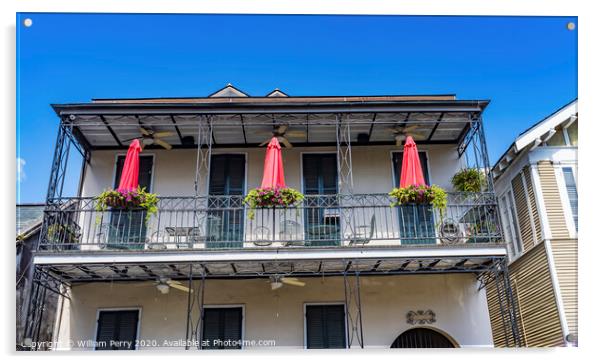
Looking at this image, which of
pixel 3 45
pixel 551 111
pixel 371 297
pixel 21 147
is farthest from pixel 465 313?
pixel 3 45

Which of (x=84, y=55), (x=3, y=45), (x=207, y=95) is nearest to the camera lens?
(x=3, y=45)

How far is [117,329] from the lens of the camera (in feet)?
33.2

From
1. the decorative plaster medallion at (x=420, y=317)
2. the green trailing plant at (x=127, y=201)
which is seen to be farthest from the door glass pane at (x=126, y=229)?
the decorative plaster medallion at (x=420, y=317)

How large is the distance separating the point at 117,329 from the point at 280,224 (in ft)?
12.1

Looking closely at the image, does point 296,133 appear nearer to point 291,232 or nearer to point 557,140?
point 291,232

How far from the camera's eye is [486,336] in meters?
10.2

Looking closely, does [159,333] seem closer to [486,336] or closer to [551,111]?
[486,336]

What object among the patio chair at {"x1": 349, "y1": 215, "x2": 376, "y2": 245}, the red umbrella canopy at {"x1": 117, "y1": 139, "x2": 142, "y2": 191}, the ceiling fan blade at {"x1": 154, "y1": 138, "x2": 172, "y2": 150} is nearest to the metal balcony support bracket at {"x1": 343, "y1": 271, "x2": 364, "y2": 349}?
the patio chair at {"x1": 349, "y1": 215, "x2": 376, "y2": 245}

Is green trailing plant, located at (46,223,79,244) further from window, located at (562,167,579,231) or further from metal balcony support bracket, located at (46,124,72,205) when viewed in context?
window, located at (562,167,579,231)

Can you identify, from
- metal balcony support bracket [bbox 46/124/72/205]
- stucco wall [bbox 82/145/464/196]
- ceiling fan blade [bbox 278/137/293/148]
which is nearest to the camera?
metal balcony support bracket [bbox 46/124/72/205]

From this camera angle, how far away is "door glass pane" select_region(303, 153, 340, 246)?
33.0 ft

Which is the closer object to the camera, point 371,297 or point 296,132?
point 371,297

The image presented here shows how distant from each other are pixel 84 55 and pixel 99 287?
452 centimetres

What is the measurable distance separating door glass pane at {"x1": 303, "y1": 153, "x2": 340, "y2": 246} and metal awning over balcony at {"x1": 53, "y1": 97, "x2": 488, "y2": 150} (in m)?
0.43
